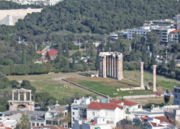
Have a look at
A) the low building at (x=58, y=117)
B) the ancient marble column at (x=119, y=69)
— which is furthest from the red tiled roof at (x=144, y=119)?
the ancient marble column at (x=119, y=69)

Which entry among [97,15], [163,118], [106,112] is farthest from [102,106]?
[97,15]

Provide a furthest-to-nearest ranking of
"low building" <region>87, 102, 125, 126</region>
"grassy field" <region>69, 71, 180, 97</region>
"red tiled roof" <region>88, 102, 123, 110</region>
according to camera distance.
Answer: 1. "grassy field" <region>69, 71, 180, 97</region>
2. "red tiled roof" <region>88, 102, 123, 110</region>
3. "low building" <region>87, 102, 125, 126</region>

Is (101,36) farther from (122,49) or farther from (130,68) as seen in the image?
(130,68)

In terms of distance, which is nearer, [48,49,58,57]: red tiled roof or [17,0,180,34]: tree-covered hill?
[48,49,58,57]: red tiled roof

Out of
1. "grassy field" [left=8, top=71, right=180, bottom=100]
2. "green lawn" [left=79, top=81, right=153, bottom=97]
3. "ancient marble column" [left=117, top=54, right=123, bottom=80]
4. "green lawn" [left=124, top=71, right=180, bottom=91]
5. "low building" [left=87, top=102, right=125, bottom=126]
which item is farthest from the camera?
"ancient marble column" [left=117, top=54, right=123, bottom=80]

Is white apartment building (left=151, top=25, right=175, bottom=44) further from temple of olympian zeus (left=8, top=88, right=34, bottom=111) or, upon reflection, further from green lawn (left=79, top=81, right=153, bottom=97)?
temple of olympian zeus (left=8, top=88, right=34, bottom=111)

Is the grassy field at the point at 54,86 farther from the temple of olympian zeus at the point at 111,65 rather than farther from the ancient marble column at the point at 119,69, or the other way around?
the ancient marble column at the point at 119,69

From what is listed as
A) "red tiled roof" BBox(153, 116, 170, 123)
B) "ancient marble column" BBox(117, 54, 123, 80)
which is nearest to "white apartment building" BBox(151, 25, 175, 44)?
"ancient marble column" BBox(117, 54, 123, 80)
